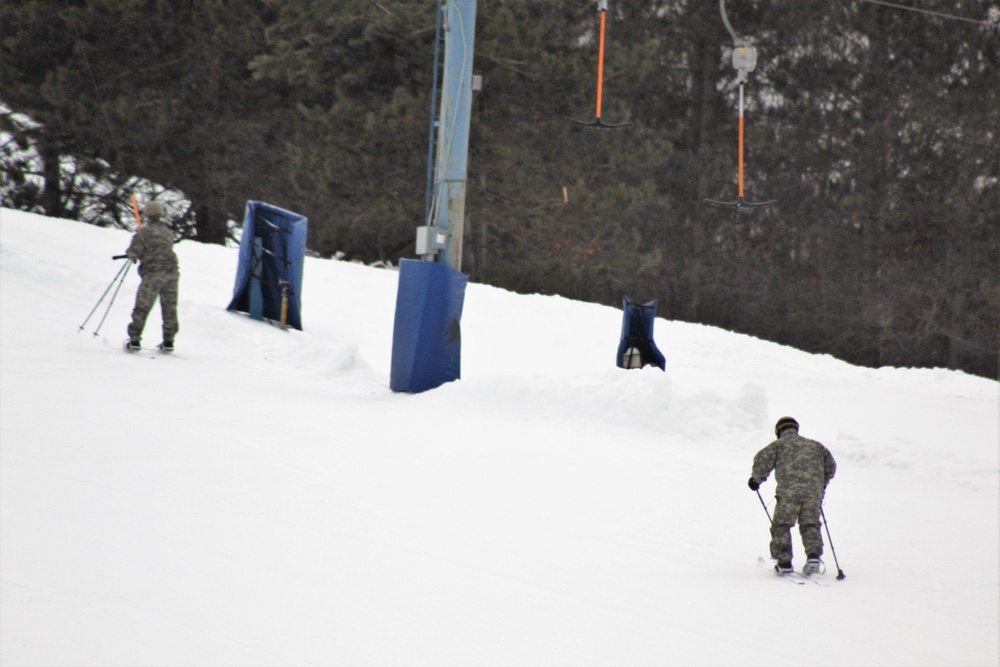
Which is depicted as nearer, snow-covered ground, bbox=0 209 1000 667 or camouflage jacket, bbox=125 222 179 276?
snow-covered ground, bbox=0 209 1000 667

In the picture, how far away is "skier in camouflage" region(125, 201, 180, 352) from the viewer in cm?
1066

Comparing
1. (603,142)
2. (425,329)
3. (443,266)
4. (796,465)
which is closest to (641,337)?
(443,266)

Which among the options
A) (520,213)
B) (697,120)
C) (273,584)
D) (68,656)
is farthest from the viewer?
(697,120)

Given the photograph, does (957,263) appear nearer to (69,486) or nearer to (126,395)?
(126,395)

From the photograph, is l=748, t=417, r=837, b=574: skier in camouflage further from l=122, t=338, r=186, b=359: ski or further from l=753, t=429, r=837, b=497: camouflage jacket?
l=122, t=338, r=186, b=359: ski

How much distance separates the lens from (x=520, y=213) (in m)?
26.8

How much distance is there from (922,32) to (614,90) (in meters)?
9.80

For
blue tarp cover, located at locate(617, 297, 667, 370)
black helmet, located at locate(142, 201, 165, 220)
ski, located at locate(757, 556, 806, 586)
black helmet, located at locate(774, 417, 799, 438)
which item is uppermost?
black helmet, located at locate(142, 201, 165, 220)

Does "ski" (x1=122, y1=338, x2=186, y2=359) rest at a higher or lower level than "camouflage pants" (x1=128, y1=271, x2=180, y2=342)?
lower

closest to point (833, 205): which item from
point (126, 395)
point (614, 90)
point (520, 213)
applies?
point (614, 90)

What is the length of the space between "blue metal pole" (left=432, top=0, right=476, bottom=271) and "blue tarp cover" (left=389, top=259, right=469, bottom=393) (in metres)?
0.50

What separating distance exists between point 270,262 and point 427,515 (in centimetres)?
801

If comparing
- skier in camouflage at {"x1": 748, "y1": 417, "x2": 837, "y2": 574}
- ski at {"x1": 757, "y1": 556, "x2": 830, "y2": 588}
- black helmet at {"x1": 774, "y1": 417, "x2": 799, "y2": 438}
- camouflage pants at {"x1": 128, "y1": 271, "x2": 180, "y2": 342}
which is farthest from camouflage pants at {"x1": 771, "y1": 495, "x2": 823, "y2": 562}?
camouflage pants at {"x1": 128, "y1": 271, "x2": 180, "y2": 342}

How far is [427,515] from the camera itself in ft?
21.3
